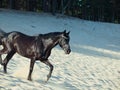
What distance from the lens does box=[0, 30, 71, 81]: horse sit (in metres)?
9.74

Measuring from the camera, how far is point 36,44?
1003 cm

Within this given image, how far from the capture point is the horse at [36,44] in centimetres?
974

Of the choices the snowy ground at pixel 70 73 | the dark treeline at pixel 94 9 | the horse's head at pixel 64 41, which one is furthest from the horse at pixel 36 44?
the dark treeline at pixel 94 9

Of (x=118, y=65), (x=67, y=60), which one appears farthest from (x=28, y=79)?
(x=118, y=65)

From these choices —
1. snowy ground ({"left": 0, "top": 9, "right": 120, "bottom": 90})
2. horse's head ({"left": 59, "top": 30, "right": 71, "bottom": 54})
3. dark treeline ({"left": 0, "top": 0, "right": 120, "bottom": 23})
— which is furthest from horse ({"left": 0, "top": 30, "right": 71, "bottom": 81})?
dark treeline ({"left": 0, "top": 0, "right": 120, "bottom": 23})

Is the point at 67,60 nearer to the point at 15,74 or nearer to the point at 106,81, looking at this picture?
the point at 106,81

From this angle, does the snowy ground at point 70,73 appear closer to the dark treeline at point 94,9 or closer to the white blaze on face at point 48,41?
the white blaze on face at point 48,41

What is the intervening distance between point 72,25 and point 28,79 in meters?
24.2

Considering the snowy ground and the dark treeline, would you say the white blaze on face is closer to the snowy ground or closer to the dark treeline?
the snowy ground

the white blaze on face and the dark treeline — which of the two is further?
the dark treeline

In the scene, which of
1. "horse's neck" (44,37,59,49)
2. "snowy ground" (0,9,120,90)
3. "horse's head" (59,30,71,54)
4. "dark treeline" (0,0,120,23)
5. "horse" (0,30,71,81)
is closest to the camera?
"horse's head" (59,30,71,54)

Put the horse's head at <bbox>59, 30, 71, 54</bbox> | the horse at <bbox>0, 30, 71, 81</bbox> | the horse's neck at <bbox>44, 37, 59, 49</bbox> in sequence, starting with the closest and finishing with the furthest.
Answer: the horse's head at <bbox>59, 30, 71, 54</bbox>, the horse at <bbox>0, 30, 71, 81</bbox>, the horse's neck at <bbox>44, 37, 59, 49</bbox>

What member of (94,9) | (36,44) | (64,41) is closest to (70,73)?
(36,44)

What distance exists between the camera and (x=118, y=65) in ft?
61.1
